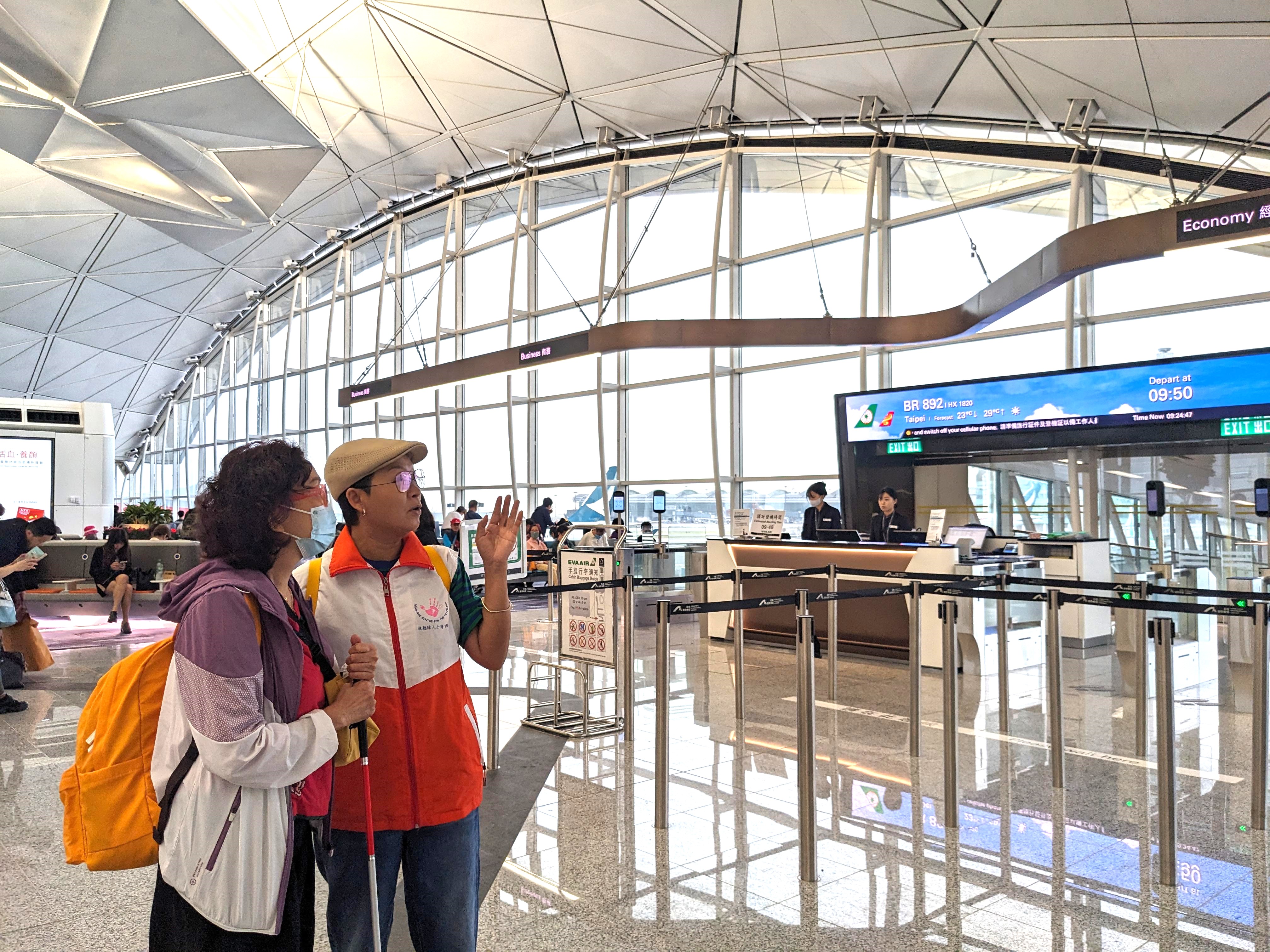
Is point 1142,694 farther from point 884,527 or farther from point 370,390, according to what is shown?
point 370,390

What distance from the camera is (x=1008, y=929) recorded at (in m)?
3.18

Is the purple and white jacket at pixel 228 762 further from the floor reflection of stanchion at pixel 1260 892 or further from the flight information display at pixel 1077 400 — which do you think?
the flight information display at pixel 1077 400

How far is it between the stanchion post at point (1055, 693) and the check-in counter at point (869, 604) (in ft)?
8.45

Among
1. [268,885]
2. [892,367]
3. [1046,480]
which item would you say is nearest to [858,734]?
[268,885]

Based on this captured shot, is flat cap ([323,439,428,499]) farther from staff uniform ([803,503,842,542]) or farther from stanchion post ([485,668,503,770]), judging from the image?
staff uniform ([803,503,842,542])

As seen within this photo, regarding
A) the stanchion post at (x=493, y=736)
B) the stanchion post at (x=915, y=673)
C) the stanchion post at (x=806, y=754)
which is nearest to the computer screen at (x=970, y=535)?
the stanchion post at (x=915, y=673)

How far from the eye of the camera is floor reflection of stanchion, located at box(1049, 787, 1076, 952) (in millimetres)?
3152

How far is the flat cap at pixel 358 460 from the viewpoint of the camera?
6.66 feet

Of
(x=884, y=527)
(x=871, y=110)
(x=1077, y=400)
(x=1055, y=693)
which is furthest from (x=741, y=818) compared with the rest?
(x=871, y=110)

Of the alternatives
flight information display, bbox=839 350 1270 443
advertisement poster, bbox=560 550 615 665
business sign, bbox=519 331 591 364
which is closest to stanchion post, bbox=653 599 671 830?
advertisement poster, bbox=560 550 615 665

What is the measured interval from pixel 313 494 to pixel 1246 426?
10713 mm

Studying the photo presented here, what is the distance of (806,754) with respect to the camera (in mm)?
3961

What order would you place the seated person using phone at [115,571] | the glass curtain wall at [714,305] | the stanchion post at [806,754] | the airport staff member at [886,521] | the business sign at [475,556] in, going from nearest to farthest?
the stanchion post at [806,754] → the business sign at [475,556] → the airport staff member at [886,521] → the seated person using phone at [115,571] → the glass curtain wall at [714,305]

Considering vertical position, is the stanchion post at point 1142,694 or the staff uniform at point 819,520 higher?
the staff uniform at point 819,520
